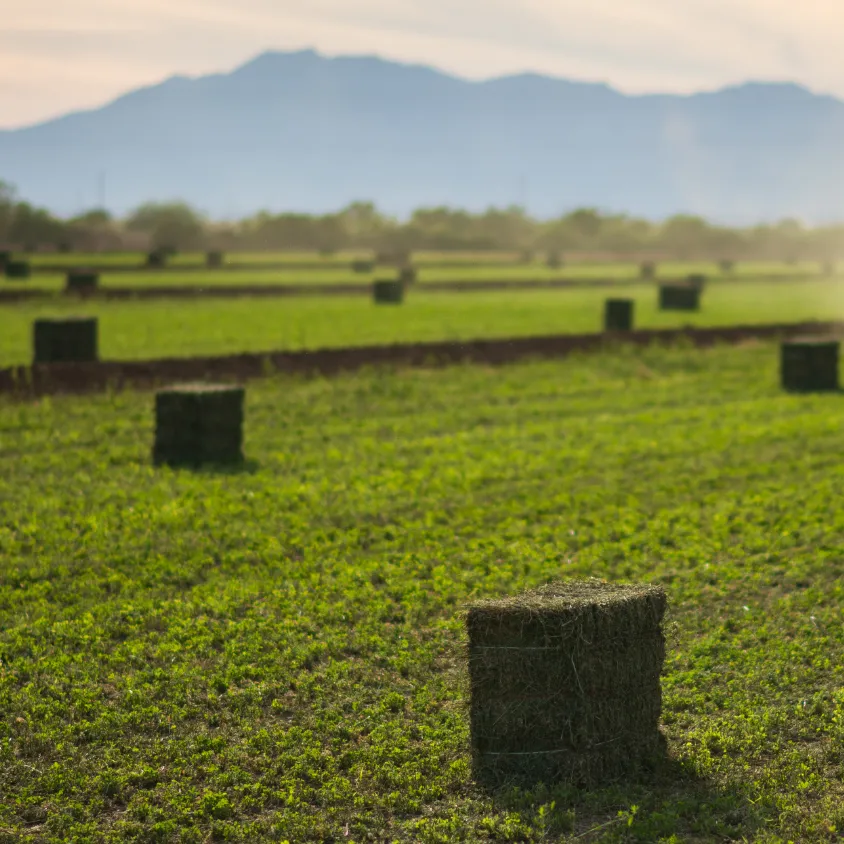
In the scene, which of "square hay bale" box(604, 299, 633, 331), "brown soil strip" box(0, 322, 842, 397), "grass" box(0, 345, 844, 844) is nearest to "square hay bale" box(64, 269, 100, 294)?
"square hay bale" box(604, 299, 633, 331)

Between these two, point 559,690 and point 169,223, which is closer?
point 559,690

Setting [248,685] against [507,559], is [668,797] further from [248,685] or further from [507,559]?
[507,559]

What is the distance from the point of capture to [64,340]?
23922mm

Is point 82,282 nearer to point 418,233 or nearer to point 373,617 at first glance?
point 373,617

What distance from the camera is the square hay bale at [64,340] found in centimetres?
2386

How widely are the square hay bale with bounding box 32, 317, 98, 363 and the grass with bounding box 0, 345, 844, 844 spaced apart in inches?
196

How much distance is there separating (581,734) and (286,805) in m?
1.80

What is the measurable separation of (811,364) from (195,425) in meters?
13.8

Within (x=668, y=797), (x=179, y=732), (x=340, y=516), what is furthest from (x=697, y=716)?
(x=340, y=516)

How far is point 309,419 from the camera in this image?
19625 mm

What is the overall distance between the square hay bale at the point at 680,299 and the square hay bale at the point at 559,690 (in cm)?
4050

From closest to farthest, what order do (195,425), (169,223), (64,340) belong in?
(195,425), (64,340), (169,223)

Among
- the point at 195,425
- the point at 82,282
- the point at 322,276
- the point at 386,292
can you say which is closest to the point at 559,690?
the point at 195,425

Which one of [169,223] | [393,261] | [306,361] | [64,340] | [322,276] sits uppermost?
[169,223]
